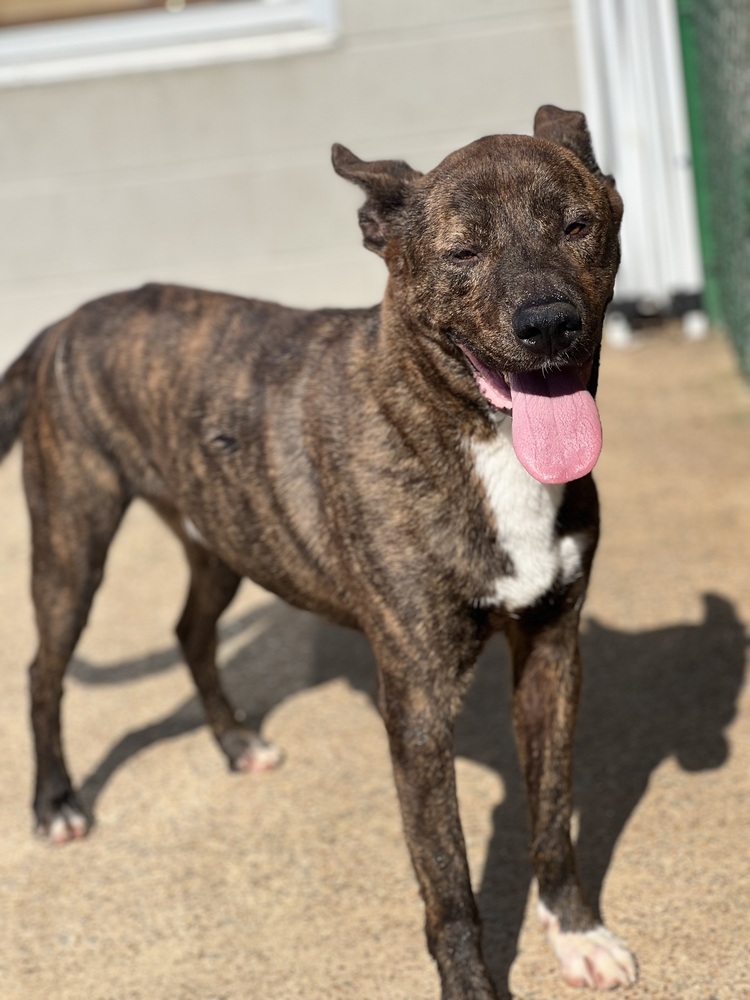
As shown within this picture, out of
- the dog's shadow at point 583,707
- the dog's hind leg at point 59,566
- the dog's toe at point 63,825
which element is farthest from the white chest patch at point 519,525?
the dog's toe at point 63,825

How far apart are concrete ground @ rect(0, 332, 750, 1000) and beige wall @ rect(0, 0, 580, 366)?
3.15 meters

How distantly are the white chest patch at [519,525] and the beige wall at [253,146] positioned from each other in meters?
5.49

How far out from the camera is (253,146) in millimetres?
8039

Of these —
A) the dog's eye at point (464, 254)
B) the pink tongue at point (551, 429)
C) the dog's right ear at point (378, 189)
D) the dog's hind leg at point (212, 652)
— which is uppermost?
the dog's right ear at point (378, 189)

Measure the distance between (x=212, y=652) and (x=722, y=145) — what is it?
14.4 feet

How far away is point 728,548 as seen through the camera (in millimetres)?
5152

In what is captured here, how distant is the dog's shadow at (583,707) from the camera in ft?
11.5

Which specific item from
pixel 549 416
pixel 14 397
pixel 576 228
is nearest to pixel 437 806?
pixel 549 416

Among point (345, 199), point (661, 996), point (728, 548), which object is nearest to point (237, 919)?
point (661, 996)

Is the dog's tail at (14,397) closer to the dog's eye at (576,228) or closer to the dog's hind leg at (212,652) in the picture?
the dog's hind leg at (212,652)

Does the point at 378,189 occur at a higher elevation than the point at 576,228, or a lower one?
higher

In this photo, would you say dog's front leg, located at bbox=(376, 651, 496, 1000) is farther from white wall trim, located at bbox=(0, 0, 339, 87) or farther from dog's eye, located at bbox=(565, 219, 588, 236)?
white wall trim, located at bbox=(0, 0, 339, 87)

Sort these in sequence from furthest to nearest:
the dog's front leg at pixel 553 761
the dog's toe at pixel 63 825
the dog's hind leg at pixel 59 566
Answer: the dog's toe at pixel 63 825, the dog's hind leg at pixel 59 566, the dog's front leg at pixel 553 761

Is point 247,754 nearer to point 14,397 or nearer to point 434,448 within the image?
point 14,397
